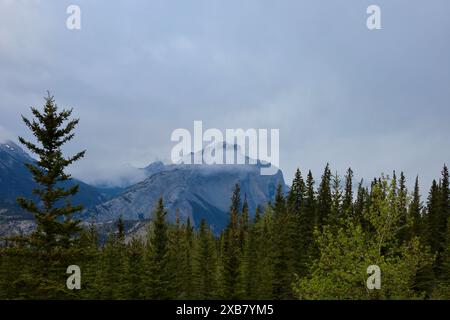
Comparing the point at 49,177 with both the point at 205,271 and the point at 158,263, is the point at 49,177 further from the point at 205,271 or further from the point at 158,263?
the point at 205,271

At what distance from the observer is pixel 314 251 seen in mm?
64312

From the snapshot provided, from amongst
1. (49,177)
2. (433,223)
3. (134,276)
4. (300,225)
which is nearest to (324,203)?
(300,225)

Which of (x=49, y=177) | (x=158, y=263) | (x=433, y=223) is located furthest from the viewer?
(x=433, y=223)

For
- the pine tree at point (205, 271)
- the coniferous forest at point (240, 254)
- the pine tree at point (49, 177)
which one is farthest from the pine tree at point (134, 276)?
the pine tree at point (49, 177)

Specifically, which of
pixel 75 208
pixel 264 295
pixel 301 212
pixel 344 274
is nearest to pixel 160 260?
pixel 264 295

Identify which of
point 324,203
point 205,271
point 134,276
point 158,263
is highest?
point 324,203

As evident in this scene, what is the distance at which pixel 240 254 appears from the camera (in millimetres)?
68250

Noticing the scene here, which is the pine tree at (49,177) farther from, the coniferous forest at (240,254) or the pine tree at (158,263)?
the pine tree at (158,263)

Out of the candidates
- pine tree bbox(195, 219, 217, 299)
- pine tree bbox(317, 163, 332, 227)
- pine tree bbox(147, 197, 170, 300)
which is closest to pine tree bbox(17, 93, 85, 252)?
pine tree bbox(147, 197, 170, 300)

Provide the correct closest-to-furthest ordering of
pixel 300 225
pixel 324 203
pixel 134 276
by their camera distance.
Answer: pixel 134 276 → pixel 300 225 → pixel 324 203

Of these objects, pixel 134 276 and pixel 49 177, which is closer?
pixel 49 177

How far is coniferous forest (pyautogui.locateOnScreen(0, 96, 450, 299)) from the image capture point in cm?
2697

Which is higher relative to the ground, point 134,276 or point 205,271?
point 134,276
